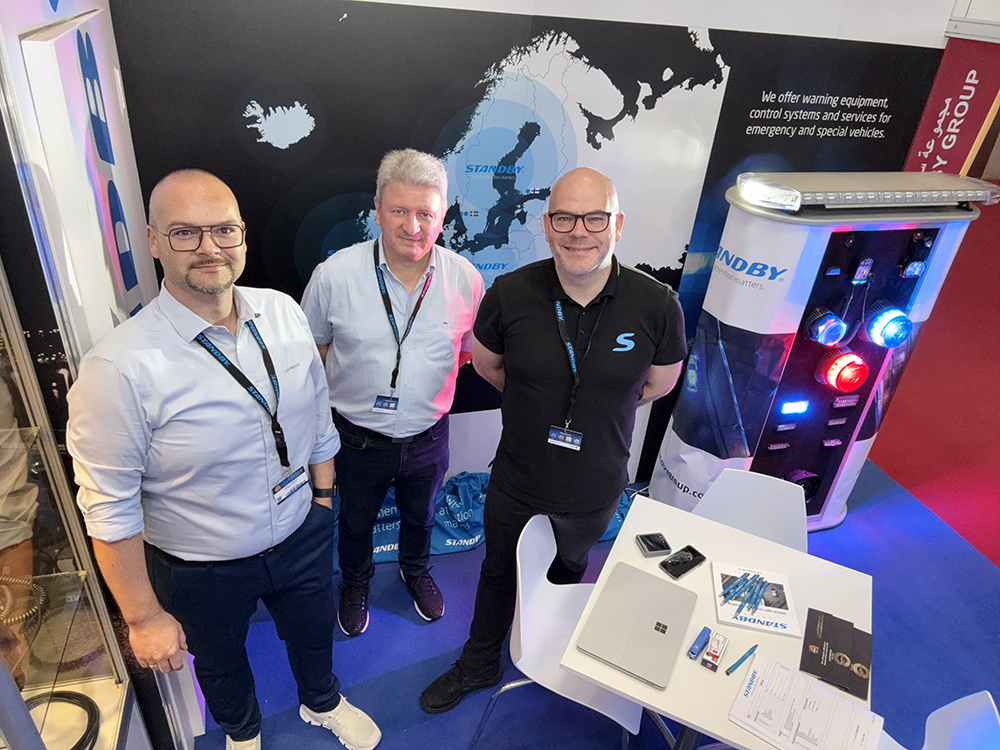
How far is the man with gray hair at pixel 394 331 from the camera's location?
87.1 inches

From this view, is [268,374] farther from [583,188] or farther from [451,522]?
[451,522]

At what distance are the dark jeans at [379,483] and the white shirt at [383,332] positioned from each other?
0.25 ft

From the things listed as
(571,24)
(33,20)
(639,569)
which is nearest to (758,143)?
(571,24)

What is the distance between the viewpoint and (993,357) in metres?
4.83

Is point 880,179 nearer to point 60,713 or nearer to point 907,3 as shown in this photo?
point 907,3

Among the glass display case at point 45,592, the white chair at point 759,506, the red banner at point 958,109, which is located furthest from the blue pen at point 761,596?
the red banner at point 958,109

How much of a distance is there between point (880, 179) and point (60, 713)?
3.85m

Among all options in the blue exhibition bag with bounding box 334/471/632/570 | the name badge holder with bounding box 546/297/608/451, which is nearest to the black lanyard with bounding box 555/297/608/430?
the name badge holder with bounding box 546/297/608/451

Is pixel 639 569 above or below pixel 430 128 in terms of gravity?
below

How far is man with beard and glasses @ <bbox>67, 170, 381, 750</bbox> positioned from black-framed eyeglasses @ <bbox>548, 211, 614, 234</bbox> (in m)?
0.86

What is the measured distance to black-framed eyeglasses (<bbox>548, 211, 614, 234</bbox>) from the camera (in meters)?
1.98

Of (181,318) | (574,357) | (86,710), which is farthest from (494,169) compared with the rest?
(86,710)

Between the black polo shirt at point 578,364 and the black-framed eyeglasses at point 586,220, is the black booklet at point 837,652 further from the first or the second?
the black-framed eyeglasses at point 586,220

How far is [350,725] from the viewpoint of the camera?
2.37m
